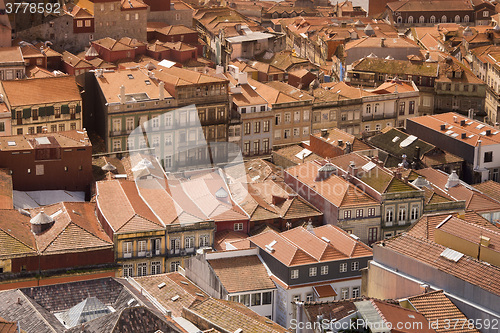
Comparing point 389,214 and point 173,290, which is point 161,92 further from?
point 173,290

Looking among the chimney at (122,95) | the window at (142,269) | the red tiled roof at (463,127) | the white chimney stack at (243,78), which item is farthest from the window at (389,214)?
the white chimney stack at (243,78)

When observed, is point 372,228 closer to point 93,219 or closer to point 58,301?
point 93,219

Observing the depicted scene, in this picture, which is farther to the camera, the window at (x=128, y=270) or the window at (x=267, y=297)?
the window at (x=128, y=270)

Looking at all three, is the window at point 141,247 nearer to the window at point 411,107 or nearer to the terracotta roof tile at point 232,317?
the terracotta roof tile at point 232,317

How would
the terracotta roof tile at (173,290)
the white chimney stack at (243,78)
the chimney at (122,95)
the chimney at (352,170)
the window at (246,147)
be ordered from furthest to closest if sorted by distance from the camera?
1. the white chimney stack at (243,78)
2. the window at (246,147)
3. the chimney at (122,95)
4. the chimney at (352,170)
5. the terracotta roof tile at (173,290)

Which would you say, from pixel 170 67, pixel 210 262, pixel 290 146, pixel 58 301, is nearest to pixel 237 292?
pixel 210 262
